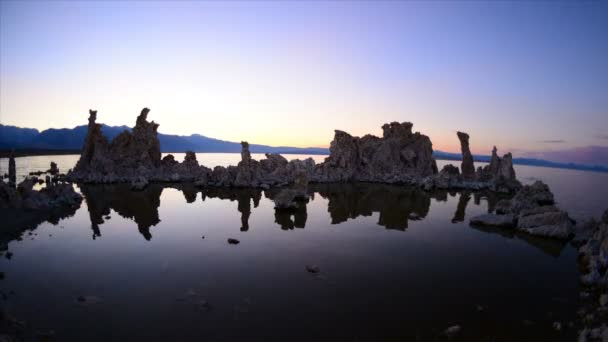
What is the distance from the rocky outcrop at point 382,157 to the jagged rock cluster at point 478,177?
725cm

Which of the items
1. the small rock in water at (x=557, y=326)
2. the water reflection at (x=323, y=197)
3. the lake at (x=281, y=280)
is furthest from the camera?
the water reflection at (x=323, y=197)

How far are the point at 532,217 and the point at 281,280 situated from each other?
27.5 m

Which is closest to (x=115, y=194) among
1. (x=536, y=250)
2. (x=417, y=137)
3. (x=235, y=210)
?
(x=235, y=210)

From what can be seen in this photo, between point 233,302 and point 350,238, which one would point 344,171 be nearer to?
point 350,238

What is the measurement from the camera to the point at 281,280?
685 inches

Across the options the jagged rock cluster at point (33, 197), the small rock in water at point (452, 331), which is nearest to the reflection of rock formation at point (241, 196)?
the jagged rock cluster at point (33, 197)

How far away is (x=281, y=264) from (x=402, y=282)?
761 cm

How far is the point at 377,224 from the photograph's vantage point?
32594 millimetres

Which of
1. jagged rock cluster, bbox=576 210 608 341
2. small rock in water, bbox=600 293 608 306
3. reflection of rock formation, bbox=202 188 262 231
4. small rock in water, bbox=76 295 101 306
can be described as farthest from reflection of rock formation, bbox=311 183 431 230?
small rock in water, bbox=76 295 101 306

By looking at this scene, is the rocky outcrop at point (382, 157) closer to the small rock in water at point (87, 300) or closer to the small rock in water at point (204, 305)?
the small rock in water at point (204, 305)

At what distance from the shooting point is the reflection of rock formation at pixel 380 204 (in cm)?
3556

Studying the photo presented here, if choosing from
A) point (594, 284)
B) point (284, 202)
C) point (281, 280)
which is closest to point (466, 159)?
point (284, 202)

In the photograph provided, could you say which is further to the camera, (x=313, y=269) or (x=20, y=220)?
(x=20, y=220)

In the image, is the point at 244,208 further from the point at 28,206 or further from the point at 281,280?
the point at 281,280
